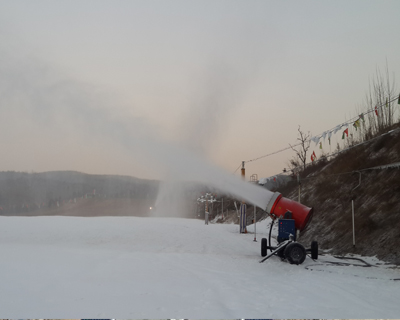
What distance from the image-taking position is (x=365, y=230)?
16500 millimetres

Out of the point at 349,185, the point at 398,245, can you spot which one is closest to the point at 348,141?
the point at 349,185

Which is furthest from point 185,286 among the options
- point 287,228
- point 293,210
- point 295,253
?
point 293,210

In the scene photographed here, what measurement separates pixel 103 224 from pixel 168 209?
146 ft

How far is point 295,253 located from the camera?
1341cm

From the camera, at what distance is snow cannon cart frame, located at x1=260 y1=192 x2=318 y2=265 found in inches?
527

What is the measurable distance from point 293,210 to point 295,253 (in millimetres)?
1839

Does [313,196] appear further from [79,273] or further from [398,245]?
[79,273]

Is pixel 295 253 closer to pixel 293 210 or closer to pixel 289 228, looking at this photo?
pixel 289 228

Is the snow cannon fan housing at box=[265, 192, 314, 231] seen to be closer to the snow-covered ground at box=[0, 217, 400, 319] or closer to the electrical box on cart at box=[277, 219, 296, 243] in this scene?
the electrical box on cart at box=[277, 219, 296, 243]

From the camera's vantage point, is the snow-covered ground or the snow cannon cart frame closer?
the snow-covered ground

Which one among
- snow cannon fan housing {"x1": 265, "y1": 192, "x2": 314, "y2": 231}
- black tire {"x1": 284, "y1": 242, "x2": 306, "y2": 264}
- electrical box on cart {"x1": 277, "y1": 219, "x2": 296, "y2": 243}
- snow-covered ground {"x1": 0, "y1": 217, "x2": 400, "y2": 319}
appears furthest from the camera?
snow cannon fan housing {"x1": 265, "y1": 192, "x2": 314, "y2": 231}

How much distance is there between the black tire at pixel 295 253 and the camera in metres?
13.3

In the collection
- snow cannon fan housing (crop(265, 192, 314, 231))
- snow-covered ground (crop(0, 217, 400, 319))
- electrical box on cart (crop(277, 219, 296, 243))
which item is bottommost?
snow-covered ground (crop(0, 217, 400, 319))

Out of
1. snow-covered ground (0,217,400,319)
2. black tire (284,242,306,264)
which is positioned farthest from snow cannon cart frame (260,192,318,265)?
snow-covered ground (0,217,400,319)
